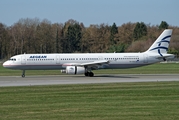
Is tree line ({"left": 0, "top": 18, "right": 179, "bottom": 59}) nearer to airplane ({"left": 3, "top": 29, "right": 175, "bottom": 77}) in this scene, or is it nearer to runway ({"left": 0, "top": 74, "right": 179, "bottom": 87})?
airplane ({"left": 3, "top": 29, "right": 175, "bottom": 77})

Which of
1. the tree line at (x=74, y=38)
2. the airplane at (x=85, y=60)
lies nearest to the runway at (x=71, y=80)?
the airplane at (x=85, y=60)

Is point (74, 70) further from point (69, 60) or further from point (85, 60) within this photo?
point (85, 60)

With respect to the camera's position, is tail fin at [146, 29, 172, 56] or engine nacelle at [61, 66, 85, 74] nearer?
engine nacelle at [61, 66, 85, 74]

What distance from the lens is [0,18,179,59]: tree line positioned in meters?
118

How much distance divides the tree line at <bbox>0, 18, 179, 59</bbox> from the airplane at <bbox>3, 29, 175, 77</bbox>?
204ft

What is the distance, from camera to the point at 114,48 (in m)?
120

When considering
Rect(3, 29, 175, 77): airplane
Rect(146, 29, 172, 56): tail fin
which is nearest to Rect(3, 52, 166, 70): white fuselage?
Rect(3, 29, 175, 77): airplane

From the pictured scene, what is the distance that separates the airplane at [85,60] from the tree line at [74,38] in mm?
62106

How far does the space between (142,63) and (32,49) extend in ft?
248

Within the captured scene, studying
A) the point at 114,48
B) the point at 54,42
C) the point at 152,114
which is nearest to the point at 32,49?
the point at 54,42

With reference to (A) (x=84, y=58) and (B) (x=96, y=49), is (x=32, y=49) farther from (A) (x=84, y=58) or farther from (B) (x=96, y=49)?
(A) (x=84, y=58)

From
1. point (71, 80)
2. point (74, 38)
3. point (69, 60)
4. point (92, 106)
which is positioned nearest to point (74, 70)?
point (69, 60)

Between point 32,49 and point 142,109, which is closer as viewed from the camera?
point 142,109

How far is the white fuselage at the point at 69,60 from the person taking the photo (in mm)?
44625
